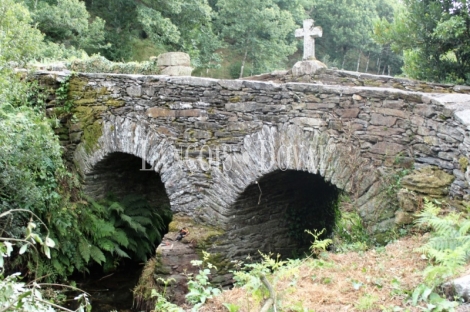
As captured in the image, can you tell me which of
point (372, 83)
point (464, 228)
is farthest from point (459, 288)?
point (372, 83)

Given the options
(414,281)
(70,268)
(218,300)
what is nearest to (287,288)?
(218,300)

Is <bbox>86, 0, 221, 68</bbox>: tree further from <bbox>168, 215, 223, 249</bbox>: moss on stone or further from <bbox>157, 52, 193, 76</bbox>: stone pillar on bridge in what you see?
<bbox>168, 215, 223, 249</bbox>: moss on stone

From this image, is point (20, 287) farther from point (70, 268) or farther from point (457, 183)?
point (70, 268)

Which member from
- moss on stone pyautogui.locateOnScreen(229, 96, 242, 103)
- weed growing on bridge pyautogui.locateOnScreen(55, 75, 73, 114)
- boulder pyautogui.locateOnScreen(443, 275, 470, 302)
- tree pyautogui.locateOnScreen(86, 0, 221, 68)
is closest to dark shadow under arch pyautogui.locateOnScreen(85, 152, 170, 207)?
weed growing on bridge pyautogui.locateOnScreen(55, 75, 73, 114)

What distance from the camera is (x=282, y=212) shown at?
8531mm

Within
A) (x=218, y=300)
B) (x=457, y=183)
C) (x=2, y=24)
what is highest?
(x=2, y=24)

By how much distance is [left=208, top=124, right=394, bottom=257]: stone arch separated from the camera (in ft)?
20.2

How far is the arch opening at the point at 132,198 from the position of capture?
9406mm

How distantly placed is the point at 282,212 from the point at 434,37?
186 inches

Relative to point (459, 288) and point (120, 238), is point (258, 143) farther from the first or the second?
point (459, 288)

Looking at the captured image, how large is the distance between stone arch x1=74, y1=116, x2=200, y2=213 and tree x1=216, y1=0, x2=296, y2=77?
17062mm

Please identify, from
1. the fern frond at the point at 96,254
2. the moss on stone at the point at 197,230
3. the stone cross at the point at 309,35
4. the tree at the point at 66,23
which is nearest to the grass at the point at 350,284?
the moss on stone at the point at 197,230

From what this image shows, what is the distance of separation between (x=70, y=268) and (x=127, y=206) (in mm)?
A: 1775

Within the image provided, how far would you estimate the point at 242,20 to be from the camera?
26.2 metres
